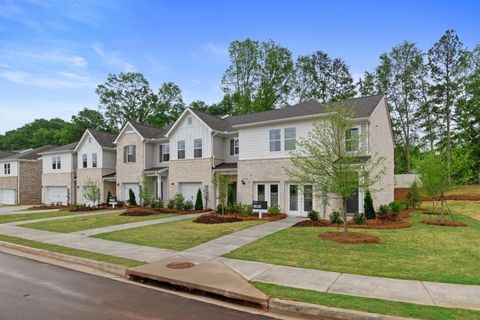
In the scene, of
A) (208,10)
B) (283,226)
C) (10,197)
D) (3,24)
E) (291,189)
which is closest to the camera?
(3,24)

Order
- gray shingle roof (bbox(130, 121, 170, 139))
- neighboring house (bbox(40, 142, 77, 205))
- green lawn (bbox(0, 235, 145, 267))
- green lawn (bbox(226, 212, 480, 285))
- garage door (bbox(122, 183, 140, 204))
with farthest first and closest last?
neighboring house (bbox(40, 142, 77, 205)) < garage door (bbox(122, 183, 140, 204)) < gray shingle roof (bbox(130, 121, 170, 139)) < green lawn (bbox(0, 235, 145, 267)) < green lawn (bbox(226, 212, 480, 285))

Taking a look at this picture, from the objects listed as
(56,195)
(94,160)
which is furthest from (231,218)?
(56,195)

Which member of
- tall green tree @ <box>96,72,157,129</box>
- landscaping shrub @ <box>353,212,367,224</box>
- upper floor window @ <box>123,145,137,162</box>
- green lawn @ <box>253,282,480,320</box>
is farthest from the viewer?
tall green tree @ <box>96,72,157,129</box>

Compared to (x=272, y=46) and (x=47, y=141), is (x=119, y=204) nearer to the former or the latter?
(x=272, y=46)

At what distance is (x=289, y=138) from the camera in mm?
20453

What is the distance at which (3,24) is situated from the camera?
14.5 metres

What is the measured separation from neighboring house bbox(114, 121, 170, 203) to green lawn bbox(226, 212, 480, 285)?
17.5 m

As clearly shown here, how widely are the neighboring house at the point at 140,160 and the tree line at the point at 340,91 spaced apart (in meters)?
17.4

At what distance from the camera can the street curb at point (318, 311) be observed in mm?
5445

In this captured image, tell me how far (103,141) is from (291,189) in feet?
71.1

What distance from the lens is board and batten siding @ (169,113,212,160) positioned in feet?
80.6

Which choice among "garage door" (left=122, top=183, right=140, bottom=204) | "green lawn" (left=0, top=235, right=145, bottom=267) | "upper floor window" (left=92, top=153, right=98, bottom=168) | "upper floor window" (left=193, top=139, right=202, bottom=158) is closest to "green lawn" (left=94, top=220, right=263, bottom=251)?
"green lawn" (left=0, top=235, right=145, bottom=267)

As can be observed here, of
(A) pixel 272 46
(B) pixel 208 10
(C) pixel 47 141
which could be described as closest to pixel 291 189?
(B) pixel 208 10

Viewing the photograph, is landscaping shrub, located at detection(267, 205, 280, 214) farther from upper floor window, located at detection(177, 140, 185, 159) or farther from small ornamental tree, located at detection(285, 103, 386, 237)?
upper floor window, located at detection(177, 140, 185, 159)
